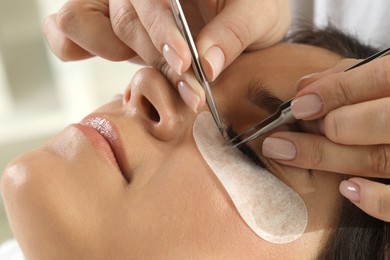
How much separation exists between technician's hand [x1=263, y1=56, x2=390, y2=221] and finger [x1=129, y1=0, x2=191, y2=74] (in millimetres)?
193

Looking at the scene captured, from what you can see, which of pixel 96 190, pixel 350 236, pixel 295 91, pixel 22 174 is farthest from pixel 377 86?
pixel 22 174

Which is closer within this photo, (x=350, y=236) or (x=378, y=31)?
(x=350, y=236)

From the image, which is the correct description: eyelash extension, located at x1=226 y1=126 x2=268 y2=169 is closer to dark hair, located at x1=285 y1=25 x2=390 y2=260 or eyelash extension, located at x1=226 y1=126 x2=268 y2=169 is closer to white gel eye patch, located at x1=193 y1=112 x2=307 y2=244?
white gel eye patch, located at x1=193 y1=112 x2=307 y2=244

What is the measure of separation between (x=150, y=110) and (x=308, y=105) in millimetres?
286

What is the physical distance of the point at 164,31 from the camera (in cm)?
86

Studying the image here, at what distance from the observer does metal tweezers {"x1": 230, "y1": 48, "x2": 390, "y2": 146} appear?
32.0 inches

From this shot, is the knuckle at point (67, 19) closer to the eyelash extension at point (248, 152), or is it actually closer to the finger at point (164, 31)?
the finger at point (164, 31)

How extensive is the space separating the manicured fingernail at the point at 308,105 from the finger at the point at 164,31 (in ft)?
0.61

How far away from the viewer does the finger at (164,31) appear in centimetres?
82

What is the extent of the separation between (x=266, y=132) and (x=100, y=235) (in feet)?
1.06

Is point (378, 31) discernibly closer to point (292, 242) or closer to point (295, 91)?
point (295, 91)

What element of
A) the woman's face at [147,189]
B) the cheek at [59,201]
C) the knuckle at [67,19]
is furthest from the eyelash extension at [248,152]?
the knuckle at [67,19]

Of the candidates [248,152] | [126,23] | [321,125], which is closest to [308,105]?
[321,125]

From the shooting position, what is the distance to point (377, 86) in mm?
768
